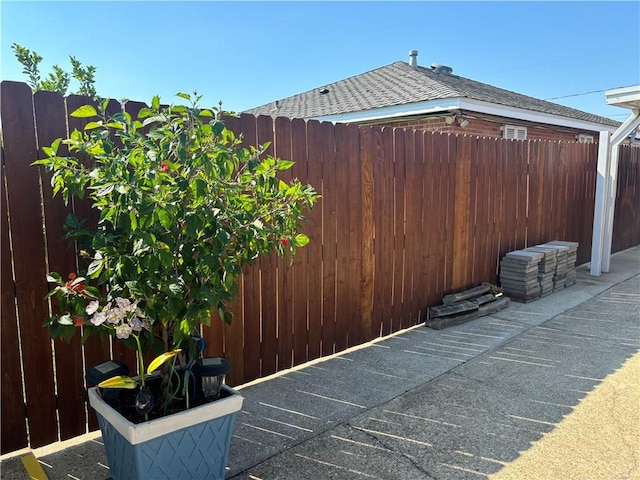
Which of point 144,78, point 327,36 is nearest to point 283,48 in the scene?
point 327,36

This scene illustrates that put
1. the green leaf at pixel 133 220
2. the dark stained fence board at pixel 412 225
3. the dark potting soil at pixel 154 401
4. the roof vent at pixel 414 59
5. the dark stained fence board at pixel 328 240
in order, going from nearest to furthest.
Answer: the green leaf at pixel 133 220
the dark potting soil at pixel 154 401
the dark stained fence board at pixel 328 240
the dark stained fence board at pixel 412 225
the roof vent at pixel 414 59

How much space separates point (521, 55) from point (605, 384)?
31.8 meters

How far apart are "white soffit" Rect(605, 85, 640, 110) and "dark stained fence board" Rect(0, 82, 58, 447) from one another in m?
7.15

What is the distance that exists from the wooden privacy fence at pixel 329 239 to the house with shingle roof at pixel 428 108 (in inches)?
76.1

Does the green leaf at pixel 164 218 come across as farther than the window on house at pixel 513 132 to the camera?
No

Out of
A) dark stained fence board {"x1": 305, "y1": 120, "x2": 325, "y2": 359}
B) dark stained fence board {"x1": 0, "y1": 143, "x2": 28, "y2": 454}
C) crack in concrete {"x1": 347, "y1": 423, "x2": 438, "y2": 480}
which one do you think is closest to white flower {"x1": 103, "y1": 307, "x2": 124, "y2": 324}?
dark stained fence board {"x1": 0, "y1": 143, "x2": 28, "y2": 454}

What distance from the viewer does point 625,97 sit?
6434 mm

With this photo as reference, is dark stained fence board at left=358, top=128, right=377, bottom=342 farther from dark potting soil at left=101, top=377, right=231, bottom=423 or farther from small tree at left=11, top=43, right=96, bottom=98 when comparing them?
small tree at left=11, top=43, right=96, bottom=98

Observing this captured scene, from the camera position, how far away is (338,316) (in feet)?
13.1

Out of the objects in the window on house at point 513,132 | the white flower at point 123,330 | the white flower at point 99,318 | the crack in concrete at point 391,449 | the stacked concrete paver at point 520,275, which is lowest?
the crack in concrete at point 391,449

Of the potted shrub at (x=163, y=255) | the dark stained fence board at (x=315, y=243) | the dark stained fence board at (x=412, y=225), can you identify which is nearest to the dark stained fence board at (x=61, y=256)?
the potted shrub at (x=163, y=255)

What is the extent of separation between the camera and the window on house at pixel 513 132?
9.38 m

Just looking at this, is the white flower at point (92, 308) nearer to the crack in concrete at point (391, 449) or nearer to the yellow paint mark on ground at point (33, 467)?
the yellow paint mark on ground at point (33, 467)

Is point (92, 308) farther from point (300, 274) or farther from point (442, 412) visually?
point (442, 412)
